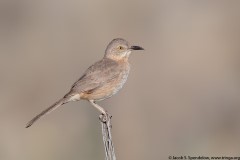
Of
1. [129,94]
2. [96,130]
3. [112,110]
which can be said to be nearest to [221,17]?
[129,94]

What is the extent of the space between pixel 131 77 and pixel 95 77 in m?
7.66

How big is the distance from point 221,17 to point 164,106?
22.8 ft

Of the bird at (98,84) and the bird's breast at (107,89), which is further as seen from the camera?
the bird's breast at (107,89)

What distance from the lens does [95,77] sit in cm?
1027

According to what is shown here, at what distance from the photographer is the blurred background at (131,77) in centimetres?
1334

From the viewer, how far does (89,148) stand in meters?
11.6

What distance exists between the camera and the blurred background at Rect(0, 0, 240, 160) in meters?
13.3

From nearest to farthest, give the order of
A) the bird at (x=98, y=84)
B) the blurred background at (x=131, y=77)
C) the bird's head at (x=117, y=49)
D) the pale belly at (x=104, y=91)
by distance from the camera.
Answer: the bird at (x=98, y=84) → the pale belly at (x=104, y=91) → the bird's head at (x=117, y=49) → the blurred background at (x=131, y=77)

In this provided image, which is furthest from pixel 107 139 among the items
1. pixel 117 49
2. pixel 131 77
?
pixel 131 77

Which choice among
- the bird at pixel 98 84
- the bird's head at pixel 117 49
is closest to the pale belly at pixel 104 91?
the bird at pixel 98 84

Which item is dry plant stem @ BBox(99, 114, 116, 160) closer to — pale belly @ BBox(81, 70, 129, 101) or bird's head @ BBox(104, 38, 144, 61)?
pale belly @ BBox(81, 70, 129, 101)

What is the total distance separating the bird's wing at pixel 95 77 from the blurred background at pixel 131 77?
146 cm

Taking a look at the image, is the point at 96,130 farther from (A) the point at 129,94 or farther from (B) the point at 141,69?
(B) the point at 141,69

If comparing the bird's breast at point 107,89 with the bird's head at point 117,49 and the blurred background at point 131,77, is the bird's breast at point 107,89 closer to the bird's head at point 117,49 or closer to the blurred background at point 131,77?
the bird's head at point 117,49
